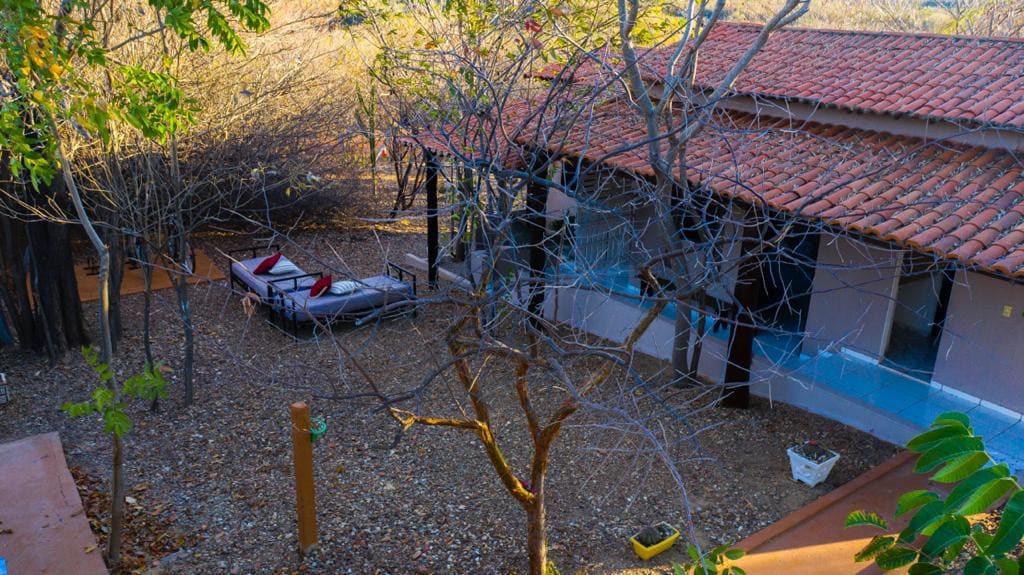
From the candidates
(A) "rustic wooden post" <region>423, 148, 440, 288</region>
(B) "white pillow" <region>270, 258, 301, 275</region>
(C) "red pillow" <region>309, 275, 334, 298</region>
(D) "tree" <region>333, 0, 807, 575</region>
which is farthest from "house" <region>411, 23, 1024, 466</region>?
(B) "white pillow" <region>270, 258, 301, 275</region>

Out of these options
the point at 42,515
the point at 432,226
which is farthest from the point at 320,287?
Answer: the point at 42,515

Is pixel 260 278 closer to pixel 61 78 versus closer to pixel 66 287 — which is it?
pixel 66 287

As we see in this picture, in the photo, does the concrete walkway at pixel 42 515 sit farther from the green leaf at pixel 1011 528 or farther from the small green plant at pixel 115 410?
the green leaf at pixel 1011 528

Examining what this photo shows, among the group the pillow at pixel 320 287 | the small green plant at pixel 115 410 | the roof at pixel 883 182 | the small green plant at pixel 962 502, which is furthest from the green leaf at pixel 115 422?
the pillow at pixel 320 287

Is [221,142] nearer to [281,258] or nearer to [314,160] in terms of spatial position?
Result: [281,258]

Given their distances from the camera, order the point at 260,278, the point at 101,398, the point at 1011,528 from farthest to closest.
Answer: the point at 260,278, the point at 101,398, the point at 1011,528

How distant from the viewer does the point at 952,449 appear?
355 centimetres

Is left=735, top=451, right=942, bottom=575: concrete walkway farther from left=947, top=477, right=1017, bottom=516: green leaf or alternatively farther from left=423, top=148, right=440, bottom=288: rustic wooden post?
left=423, top=148, right=440, bottom=288: rustic wooden post

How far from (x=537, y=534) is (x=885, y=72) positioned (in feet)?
23.8

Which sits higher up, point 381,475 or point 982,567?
point 982,567

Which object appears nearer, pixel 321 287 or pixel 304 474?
pixel 304 474

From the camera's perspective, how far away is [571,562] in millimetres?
6238

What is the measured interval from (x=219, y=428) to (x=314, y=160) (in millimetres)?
7890

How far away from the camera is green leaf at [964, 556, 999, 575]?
132 inches
